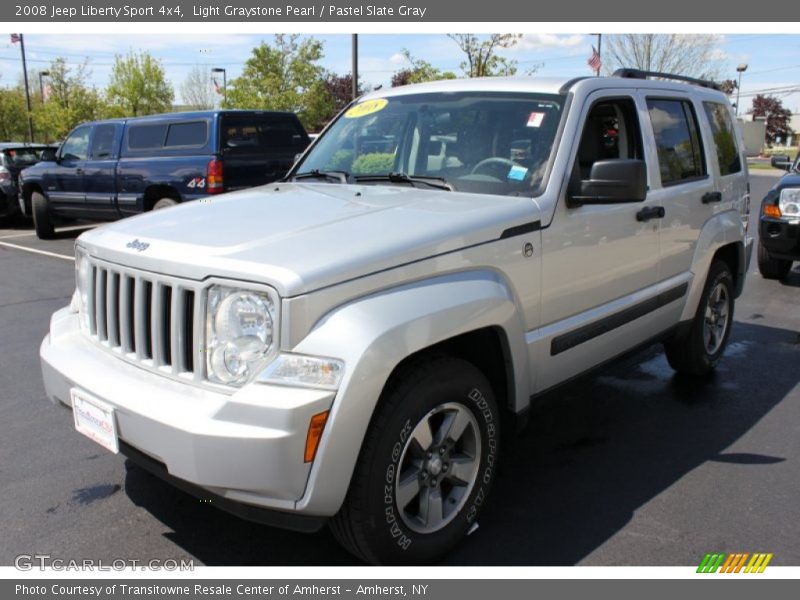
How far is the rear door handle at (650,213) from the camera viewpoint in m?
3.96

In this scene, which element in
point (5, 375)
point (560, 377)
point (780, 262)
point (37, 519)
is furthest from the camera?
point (780, 262)

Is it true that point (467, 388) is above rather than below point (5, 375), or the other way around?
above

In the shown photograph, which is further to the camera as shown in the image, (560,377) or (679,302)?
(679,302)

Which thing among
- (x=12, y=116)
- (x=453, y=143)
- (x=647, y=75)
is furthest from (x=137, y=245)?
Answer: (x=12, y=116)

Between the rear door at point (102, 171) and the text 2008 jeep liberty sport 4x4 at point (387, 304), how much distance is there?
7.86 m

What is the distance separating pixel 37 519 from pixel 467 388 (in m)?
2.05

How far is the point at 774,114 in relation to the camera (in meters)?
65.4

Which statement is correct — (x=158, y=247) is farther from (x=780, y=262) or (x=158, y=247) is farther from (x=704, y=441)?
(x=780, y=262)

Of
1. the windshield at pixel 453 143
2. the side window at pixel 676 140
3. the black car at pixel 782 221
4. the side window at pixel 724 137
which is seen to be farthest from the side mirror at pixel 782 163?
the windshield at pixel 453 143

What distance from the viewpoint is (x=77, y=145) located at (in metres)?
12.1

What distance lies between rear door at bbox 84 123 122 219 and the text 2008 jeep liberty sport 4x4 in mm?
7857

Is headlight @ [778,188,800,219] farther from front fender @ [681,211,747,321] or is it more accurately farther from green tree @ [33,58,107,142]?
green tree @ [33,58,107,142]

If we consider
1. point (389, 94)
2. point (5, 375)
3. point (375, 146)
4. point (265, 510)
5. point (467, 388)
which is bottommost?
point (5, 375)

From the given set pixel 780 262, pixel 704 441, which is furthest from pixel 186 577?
pixel 780 262
